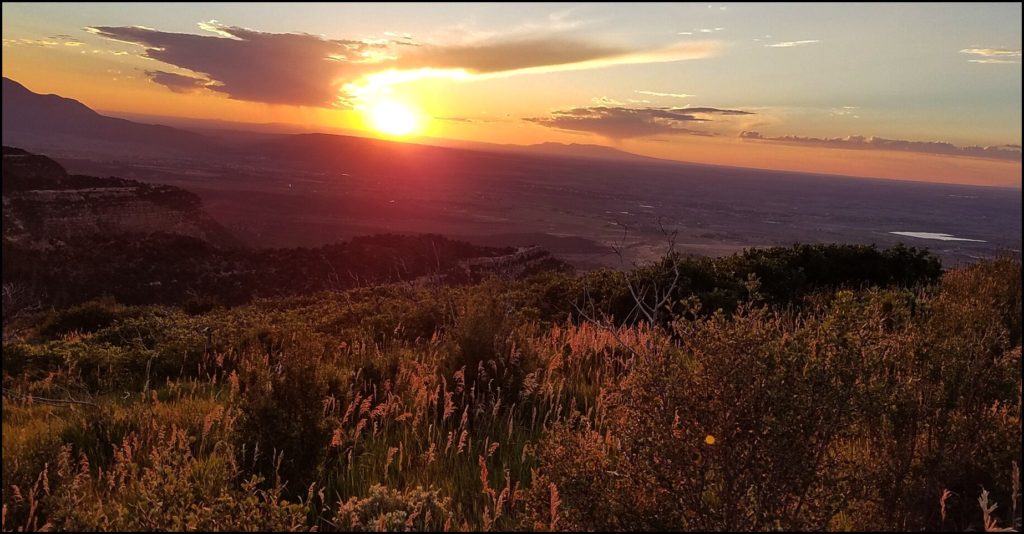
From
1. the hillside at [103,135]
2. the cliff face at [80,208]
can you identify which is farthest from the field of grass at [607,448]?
the hillside at [103,135]

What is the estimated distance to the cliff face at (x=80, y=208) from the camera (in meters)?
37.4

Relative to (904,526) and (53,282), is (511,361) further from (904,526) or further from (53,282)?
(53,282)

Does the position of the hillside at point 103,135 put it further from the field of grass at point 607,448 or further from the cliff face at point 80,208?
the field of grass at point 607,448

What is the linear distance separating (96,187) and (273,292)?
26263mm

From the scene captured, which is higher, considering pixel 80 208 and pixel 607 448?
pixel 607 448

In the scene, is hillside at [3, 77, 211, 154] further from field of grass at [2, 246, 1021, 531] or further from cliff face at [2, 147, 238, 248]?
field of grass at [2, 246, 1021, 531]

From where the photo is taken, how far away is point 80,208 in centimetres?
4181

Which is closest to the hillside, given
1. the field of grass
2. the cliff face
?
the cliff face

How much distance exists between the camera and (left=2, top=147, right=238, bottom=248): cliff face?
37406 mm

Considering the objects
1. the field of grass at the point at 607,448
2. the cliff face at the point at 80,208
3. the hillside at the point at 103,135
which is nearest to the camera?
the field of grass at the point at 607,448

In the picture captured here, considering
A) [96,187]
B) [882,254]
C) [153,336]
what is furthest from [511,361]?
[96,187]

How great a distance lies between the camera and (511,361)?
5.02 meters

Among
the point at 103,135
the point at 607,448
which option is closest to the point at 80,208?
the point at 607,448

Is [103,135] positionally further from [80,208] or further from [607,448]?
[607,448]
